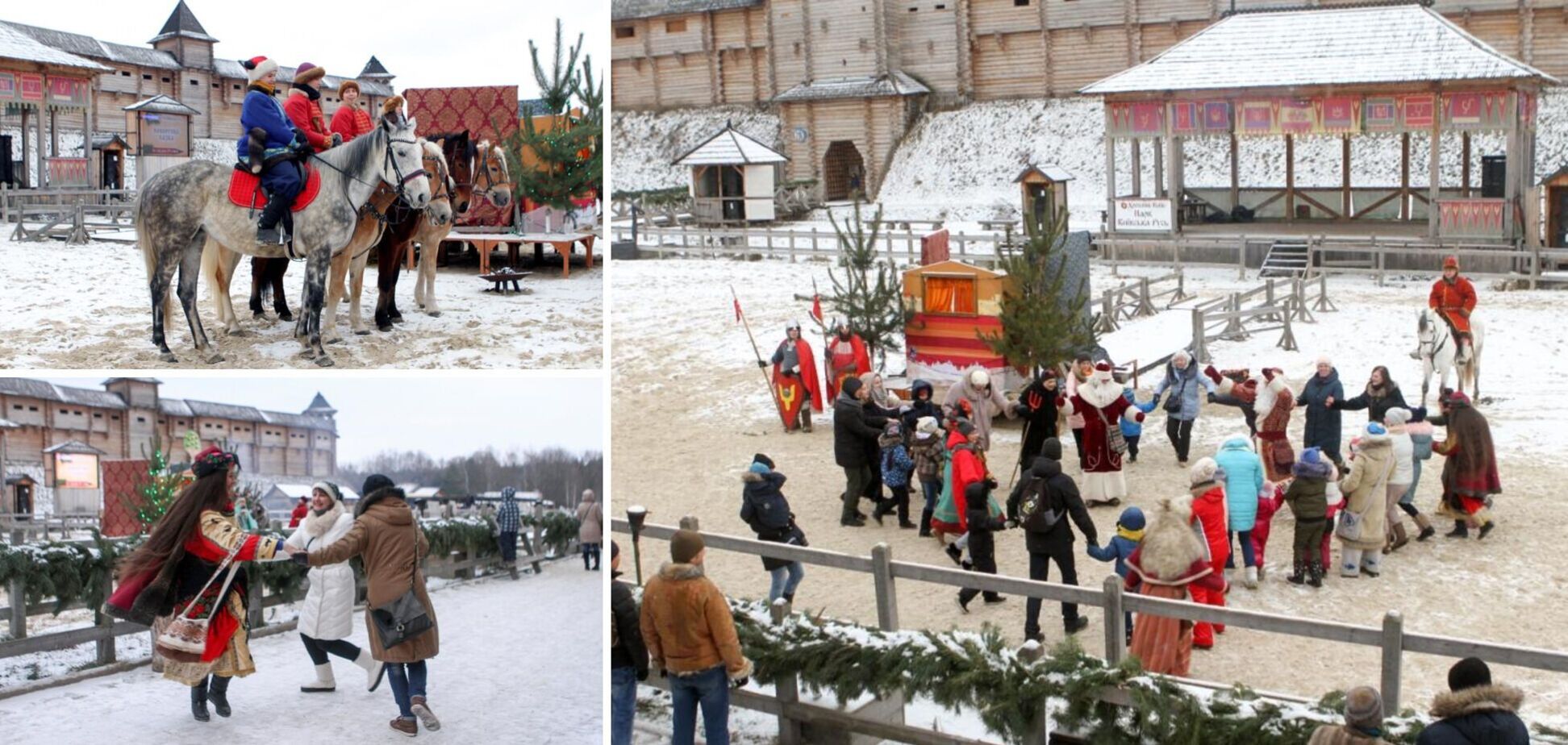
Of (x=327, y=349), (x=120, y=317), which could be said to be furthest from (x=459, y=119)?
(x=120, y=317)

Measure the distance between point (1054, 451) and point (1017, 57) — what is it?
125ft

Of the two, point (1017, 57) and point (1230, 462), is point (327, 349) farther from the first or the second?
point (1017, 57)

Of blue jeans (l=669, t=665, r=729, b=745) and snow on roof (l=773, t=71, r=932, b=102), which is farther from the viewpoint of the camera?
snow on roof (l=773, t=71, r=932, b=102)

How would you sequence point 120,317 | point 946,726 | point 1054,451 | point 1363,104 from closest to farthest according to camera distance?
point 946,726 < point 1054,451 < point 120,317 < point 1363,104

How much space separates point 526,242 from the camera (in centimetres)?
1284

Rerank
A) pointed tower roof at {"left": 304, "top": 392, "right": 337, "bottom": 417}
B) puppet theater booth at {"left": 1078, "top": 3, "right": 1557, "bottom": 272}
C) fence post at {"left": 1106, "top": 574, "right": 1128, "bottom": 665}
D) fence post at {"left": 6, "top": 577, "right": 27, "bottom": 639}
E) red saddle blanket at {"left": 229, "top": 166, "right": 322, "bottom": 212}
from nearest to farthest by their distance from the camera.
A: pointed tower roof at {"left": 304, "top": 392, "right": 337, "bottom": 417}, fence post at {"left": 1106, "top": 574, "right": 1128, "bottom": 665}, fence post at {"left": 6, "top": 577, "right": 27, "bottom": 639}, red saddle blanket at {"left": 229, "top": 166, "right": 322, "bottom": 212}, puppet theater booth at {"left": 1078, "top": 3, "right": 1557, "bottom": 272}

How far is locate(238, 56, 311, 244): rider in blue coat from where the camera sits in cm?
860

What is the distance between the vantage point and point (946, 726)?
7.28 m

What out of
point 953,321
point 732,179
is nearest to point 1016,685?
point 953,321

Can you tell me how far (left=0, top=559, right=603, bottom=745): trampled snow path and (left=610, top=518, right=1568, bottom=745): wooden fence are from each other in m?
1.25

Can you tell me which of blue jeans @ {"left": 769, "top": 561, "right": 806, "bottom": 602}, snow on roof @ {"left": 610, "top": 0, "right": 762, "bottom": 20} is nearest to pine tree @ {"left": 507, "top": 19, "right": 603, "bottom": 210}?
blue jeans @ {"left": 769, "top": 561, "right": 806, "bottom": 602}

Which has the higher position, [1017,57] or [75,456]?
[1017,57]

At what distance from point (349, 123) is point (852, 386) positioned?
426cm

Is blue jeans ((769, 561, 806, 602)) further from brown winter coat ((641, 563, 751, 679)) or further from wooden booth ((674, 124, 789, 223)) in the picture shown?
wooden booth ((674, 124, 789, 223))
